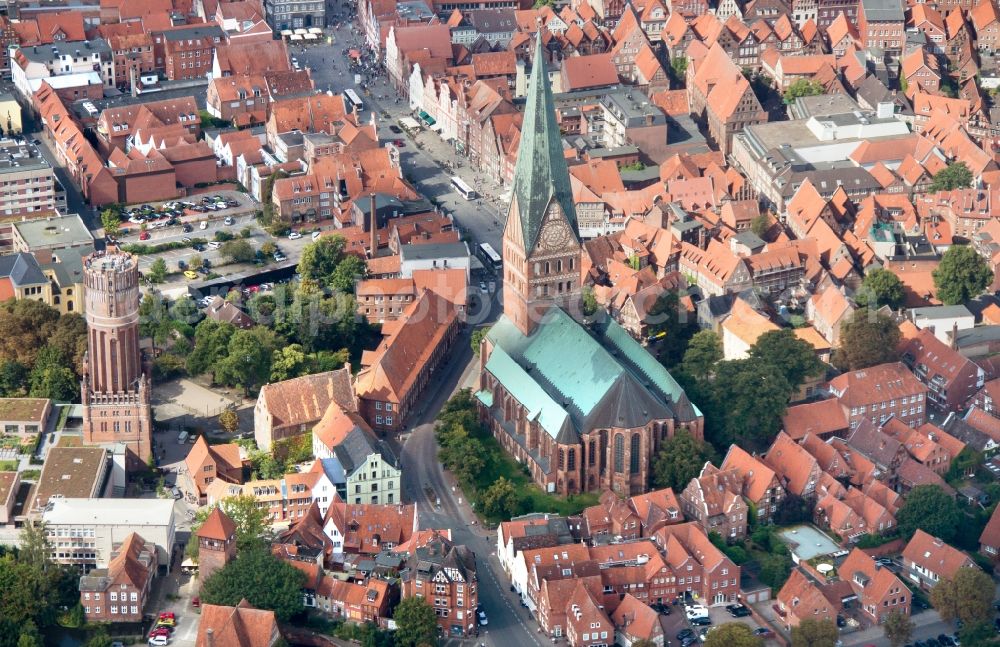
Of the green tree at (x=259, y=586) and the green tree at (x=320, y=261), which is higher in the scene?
the green tree at (x=320, y=261)

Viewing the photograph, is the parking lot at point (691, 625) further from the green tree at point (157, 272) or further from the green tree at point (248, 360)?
the green tree at point (157, 272)

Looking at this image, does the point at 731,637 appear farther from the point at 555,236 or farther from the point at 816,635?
the point at 555,236

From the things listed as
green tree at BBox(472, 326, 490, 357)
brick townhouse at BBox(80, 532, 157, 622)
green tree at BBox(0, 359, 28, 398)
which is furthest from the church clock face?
green tree at BBox(0, 359, 28, 398)

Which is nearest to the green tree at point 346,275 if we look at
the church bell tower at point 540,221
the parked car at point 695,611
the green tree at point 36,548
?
the church bell tower at point 540,221

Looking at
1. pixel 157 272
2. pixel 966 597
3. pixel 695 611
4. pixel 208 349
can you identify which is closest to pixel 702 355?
pixel 695 611

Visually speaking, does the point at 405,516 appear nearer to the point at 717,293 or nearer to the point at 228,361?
the point at 228,361

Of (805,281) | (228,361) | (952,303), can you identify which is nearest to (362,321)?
(228,361)
